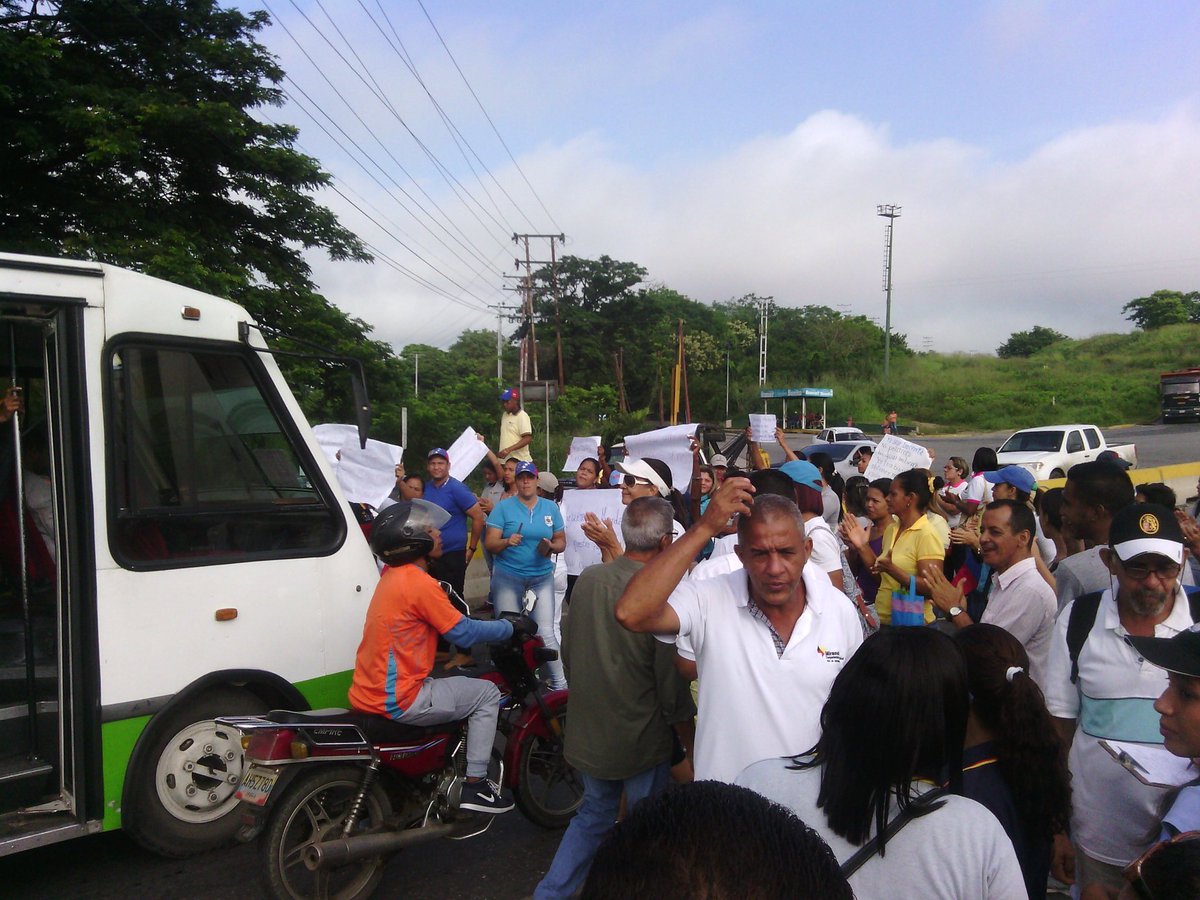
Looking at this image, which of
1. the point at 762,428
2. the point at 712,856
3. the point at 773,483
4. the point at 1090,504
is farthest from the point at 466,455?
the point at 712,856

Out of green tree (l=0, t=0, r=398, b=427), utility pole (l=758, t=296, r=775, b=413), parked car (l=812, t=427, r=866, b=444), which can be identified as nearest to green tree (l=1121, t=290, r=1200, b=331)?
utility pole (l=758, t=296, r=775, b=413)

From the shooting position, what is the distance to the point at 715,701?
2688mm

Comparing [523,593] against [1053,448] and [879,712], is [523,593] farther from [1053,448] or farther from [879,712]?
[1053,448]

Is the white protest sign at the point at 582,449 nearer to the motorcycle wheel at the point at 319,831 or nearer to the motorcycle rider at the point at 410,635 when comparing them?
the motorcycle rider at the point at 410,635

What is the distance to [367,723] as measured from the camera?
3.98 metres

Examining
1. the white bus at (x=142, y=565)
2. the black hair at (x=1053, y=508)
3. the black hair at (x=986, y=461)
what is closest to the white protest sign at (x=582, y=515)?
the white bus at (x=142, y=565)

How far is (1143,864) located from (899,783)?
0.45 m

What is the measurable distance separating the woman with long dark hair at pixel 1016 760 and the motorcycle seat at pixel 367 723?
258cm

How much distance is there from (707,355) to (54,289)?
2844 inches

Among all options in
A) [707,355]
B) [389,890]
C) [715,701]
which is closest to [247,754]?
[389,890]

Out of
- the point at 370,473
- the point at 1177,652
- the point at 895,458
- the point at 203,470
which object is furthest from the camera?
the point at 895,458

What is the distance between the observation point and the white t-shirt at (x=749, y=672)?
8.59ft

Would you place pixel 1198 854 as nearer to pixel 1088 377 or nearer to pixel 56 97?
pixel 56 97

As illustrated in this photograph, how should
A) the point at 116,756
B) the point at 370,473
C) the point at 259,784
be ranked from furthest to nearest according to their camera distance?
1. the point at 370,473
2. the point at 116,756
3. the point at 259,784
